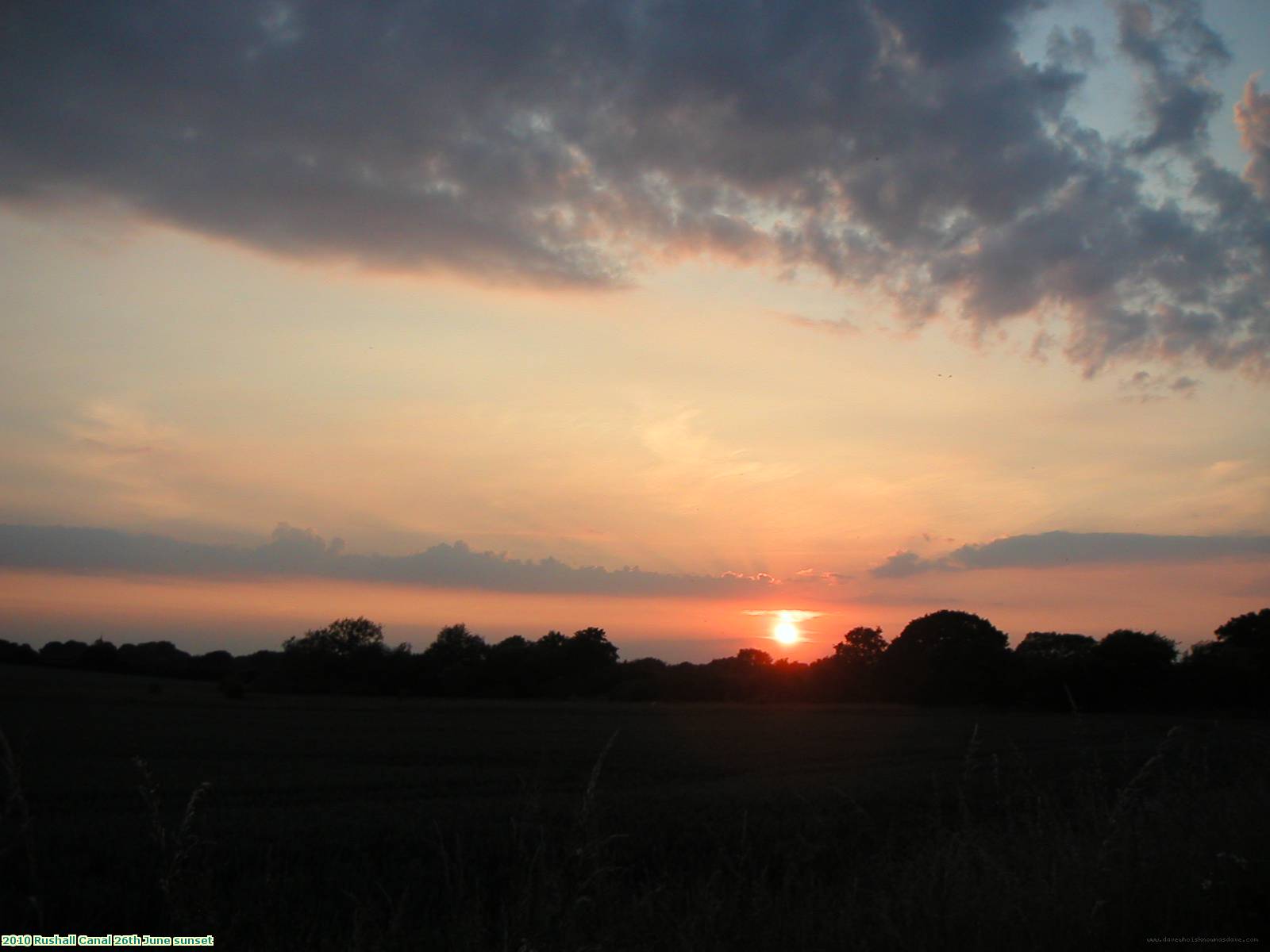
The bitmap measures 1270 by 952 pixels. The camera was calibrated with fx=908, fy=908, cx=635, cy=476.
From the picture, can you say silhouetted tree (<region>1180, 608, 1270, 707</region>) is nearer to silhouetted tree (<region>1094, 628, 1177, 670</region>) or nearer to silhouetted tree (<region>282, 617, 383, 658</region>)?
silhouetted tree (<region>1094, 628, 1177, 670</region>)

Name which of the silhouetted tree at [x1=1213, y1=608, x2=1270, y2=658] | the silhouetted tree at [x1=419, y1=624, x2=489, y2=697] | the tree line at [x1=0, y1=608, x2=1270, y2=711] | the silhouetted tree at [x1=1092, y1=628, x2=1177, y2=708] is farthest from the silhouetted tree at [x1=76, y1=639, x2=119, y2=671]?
the silhouetted tree at [x1=1213, y1=608, x2=1270, y2=658]

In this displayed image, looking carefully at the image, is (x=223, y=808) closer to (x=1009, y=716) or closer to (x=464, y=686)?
(x=1009, y=716)

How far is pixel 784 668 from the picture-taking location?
81.6m

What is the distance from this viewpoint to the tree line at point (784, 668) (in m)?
59.5

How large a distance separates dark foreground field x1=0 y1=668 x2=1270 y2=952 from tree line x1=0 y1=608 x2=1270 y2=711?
31.9m

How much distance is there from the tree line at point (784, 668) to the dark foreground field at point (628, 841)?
31.9m

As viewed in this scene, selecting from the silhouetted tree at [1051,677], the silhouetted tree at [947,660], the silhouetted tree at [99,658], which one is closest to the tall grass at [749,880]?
the silhouetted tree at [1051,677]

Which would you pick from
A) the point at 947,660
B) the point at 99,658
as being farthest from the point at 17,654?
the point at 947,660

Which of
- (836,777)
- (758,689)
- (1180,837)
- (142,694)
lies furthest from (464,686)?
(1180,837)

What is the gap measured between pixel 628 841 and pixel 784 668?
234ft

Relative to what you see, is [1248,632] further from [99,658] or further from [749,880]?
[99,658]

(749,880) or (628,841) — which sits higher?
(749,880)

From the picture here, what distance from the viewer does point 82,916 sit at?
8.14 metres

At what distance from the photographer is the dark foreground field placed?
183 inches
